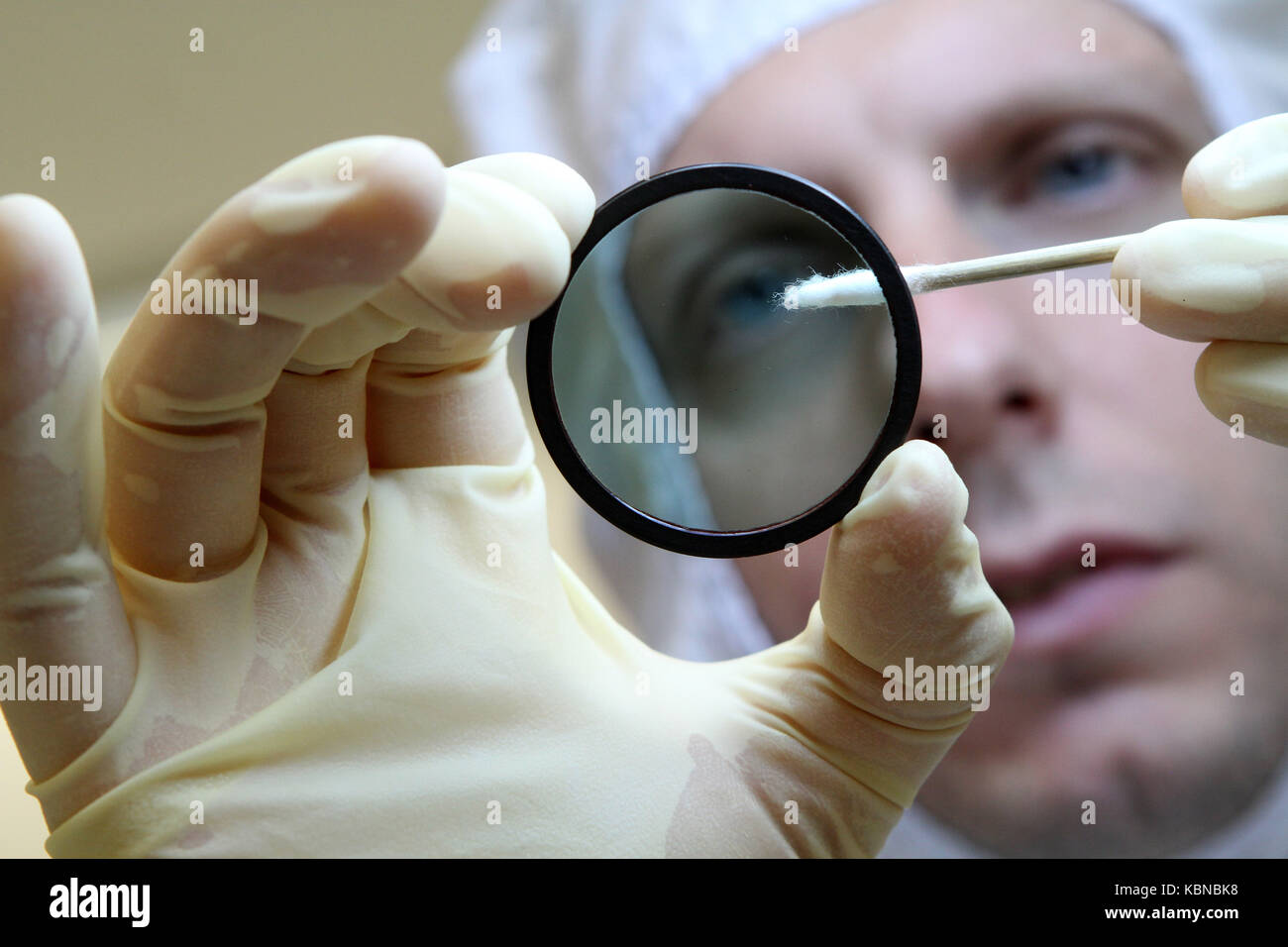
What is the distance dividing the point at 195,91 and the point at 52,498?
1334 mm

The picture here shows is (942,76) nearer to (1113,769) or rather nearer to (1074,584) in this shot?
(1074,584)

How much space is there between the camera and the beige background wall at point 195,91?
1.75 m

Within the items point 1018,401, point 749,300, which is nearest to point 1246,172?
point 749,300

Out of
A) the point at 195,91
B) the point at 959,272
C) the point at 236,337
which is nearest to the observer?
the point at 236,337

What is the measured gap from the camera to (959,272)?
81 cm

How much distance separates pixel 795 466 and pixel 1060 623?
0.79 meters

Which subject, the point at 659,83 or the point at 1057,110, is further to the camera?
the point at 659,83

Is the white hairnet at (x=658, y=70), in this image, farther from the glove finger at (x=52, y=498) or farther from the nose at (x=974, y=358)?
the glove finger at (x=52, y=498)

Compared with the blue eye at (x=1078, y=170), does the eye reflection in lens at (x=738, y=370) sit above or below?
below

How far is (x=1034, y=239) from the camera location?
1467mm

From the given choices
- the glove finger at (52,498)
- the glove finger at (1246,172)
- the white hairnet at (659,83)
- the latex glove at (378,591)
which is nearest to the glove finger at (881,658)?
the latex glove at (378,591)

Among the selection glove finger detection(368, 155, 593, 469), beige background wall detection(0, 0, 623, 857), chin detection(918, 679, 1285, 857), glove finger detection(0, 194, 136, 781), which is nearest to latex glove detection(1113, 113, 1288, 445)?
glove finger detection(368, 155, 593, 469)

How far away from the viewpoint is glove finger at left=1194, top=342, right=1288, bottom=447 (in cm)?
84
